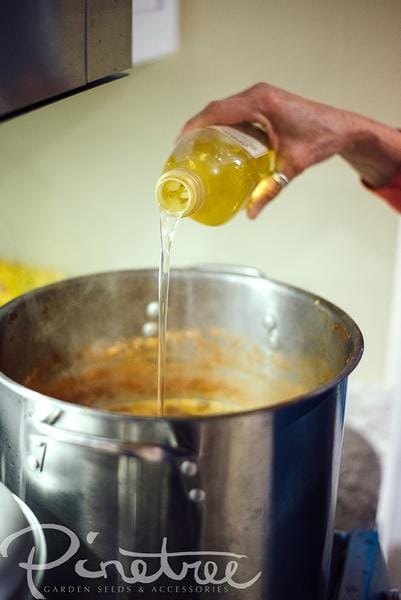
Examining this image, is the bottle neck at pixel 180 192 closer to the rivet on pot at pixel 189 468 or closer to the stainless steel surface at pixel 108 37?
the stainless steel surface at pixel 108 37

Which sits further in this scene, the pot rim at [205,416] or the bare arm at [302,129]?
the bare arm at [302,129]

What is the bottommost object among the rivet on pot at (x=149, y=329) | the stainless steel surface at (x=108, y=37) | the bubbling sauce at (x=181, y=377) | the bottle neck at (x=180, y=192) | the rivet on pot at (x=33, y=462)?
the bubbling sauce at (x=181, y=377)

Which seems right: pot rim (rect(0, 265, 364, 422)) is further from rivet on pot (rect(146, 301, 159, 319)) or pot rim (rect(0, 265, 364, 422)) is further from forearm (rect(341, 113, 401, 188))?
forearm (rect(341, 113, 401, 188))

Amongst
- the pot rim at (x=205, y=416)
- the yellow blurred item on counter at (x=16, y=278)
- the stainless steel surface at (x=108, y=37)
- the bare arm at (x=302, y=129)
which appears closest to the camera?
the pot rim at (x=205, y=416)

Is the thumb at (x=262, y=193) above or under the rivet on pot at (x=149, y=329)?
above

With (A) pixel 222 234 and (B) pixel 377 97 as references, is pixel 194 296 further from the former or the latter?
(A) pixel 222 234

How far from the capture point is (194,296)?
892 mm

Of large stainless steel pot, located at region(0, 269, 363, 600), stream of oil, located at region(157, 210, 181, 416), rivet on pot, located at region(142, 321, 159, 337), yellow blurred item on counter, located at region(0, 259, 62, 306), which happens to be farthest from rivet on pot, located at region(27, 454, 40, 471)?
yellow blurred item on counter, located at region(0, 259, 62, 306)

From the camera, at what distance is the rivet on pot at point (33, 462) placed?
0.61 m

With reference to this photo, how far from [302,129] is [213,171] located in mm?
147

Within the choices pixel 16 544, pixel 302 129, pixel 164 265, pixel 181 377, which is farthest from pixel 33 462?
pixel 302 129

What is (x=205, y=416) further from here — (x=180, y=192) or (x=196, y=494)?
(x=180, y=192)

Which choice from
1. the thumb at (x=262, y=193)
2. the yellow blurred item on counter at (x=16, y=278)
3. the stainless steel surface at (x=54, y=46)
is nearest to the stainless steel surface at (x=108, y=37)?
the stainless steel surface at (x=54, y=46)

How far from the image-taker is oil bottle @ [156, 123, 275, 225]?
2.44 feet
